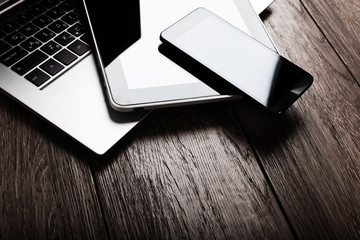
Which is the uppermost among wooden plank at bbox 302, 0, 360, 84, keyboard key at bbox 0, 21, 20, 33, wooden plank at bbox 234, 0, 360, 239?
wooden plank at bbox 302, 0, 360, 84

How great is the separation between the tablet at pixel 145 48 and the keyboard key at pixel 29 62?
7 centimetres

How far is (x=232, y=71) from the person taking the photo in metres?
0.46

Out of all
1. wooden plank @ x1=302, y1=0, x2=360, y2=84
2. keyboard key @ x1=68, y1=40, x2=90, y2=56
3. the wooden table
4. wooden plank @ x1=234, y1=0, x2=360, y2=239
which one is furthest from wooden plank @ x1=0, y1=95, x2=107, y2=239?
wooden plank @ x1=302, y1=0, x2=360, y2=84

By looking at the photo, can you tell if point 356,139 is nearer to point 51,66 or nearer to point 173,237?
point 173,237

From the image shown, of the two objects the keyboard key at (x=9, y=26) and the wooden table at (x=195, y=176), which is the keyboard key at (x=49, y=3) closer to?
the keyboard key at (x=9, y=26)

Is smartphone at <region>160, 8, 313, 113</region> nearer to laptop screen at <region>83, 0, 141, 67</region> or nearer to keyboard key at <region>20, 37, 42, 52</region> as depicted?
laptop screen at <region>83, 0, 141, 67</region>

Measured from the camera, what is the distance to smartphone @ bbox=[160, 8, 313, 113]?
0.45m

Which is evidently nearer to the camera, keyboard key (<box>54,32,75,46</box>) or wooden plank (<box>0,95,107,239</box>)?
wooden plank (<box>0,95,107,239</box>)

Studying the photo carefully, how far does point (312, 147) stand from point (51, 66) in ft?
1.11

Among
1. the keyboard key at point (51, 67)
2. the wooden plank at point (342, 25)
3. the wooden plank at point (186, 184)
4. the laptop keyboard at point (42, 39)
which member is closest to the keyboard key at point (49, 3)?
the laptop keyboard at point (42, 39)

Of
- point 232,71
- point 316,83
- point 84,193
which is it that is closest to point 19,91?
point 84,193

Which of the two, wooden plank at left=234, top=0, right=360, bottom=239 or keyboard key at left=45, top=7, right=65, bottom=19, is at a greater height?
wooden plank at left=234, top=0, right=360, bottom=239

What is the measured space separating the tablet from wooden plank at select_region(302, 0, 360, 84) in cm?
12

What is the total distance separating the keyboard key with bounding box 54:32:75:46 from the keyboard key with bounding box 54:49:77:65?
0.05 ft
